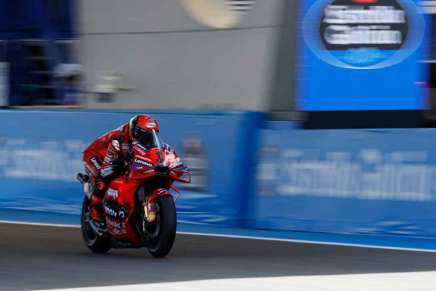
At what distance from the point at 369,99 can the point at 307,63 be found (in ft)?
3.21

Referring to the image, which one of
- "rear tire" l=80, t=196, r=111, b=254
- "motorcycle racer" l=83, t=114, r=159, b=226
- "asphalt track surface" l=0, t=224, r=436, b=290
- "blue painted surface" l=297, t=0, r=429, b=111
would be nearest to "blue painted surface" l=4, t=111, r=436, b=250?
"asphalt track surface" l=0, t=224, r=436, b=290

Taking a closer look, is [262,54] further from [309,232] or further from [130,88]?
[309,232]

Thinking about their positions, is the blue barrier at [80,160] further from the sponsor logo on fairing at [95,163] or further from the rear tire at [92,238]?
the sponsor logo on fairing at [95,163]

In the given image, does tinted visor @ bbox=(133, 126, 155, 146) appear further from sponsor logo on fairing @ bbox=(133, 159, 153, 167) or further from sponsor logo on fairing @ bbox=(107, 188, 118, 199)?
sponsor logo on fairing @ bbox=(107, 188, 118, 199)

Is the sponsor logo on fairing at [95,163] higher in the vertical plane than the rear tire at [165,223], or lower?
higher

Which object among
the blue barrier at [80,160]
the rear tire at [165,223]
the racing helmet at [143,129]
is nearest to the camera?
the rear tire at [165,223]

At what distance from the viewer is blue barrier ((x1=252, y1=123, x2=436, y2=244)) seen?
1252cm

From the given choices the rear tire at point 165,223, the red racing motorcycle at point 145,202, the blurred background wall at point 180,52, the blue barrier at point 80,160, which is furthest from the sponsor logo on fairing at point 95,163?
the blurred background wall at point 180,52

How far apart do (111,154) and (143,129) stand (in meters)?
0.50

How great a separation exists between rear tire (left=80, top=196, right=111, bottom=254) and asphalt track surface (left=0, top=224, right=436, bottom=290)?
0.33 feet

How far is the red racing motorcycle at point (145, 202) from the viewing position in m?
10.7

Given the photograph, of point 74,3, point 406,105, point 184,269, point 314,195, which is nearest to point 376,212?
point 314,195

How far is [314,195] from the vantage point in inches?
517

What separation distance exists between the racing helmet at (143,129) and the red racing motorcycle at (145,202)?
6 centimetres
